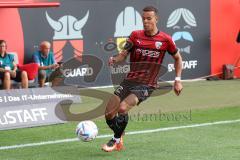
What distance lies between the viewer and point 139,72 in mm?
9633

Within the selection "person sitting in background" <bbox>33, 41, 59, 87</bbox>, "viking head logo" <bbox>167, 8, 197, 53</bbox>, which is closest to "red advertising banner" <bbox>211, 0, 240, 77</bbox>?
"viking head logo" <bbox>167, 8, 197, 53</bbox>

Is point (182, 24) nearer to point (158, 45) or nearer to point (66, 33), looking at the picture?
point (66, 33)

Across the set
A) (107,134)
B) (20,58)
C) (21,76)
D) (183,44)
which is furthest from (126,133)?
(183,44)

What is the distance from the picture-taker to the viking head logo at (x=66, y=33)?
15.9 meters

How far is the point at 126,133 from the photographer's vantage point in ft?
35.0

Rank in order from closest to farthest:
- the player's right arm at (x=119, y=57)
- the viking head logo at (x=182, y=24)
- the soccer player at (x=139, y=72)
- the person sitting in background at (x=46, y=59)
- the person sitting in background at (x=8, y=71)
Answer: the player's right arm at (x=119, y=57) < the soccer player at (x=139, y=72) < the person sitting in background at (x=8, y=71) < the person sitting in background at (x=46, y=59) < the viking head logo at (x=182, y=24)

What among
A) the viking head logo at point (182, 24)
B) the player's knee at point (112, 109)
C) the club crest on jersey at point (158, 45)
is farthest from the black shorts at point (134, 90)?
the viking head logo at point (182, 24)

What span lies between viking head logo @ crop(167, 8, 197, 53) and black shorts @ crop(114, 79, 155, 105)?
330 inches

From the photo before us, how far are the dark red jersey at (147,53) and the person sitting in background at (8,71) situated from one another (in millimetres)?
4529

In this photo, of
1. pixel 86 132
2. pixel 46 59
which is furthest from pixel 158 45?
pixel 46 59

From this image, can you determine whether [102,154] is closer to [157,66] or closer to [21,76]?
[157,66]

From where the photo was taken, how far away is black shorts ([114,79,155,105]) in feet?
31.0

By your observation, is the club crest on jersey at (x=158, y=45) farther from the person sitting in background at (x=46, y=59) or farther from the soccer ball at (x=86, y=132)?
the person sitting in background at (x=46, y=59)

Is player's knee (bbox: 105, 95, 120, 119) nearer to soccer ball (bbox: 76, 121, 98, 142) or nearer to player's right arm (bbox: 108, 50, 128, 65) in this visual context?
soccer ball (bbox: 76, 121, 98, 142)
